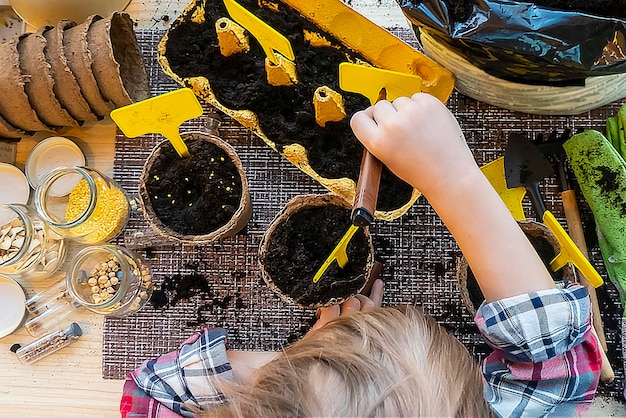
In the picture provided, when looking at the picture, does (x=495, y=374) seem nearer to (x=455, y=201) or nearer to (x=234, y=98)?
(x=455, y=201)

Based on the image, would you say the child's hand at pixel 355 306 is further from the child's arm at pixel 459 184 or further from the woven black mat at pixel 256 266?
the child's arm at pixel 459 184

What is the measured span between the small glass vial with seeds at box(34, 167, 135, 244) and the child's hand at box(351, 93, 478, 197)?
34 cm

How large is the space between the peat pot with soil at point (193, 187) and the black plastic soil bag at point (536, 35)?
27cm

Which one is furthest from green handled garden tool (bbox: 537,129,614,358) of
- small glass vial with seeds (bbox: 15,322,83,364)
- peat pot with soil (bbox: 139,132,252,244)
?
small glass vial with seeds (bbox: 15,322,83,364)

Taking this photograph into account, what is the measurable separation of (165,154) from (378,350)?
0.33 meters

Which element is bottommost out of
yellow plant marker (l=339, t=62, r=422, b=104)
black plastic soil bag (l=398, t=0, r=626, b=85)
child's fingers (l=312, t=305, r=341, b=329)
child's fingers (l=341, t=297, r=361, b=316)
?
child's fingers (l=312, t=305, r=341, b=329)

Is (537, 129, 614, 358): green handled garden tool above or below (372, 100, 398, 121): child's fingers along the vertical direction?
below

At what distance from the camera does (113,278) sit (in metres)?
0.74

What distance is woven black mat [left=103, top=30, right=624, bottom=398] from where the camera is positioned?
72 cm

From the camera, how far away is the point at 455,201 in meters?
0.57

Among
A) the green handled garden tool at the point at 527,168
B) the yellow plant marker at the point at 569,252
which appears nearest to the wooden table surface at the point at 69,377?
the green handled garden tool at the point at 527,168

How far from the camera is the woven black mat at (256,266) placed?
2.37ft

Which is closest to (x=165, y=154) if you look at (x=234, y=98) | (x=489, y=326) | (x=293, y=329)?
(x=234, y=98)

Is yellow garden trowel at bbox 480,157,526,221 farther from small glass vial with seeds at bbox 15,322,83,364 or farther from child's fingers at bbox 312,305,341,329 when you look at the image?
small glass vial with seeds at bbox 15,322,83,364
